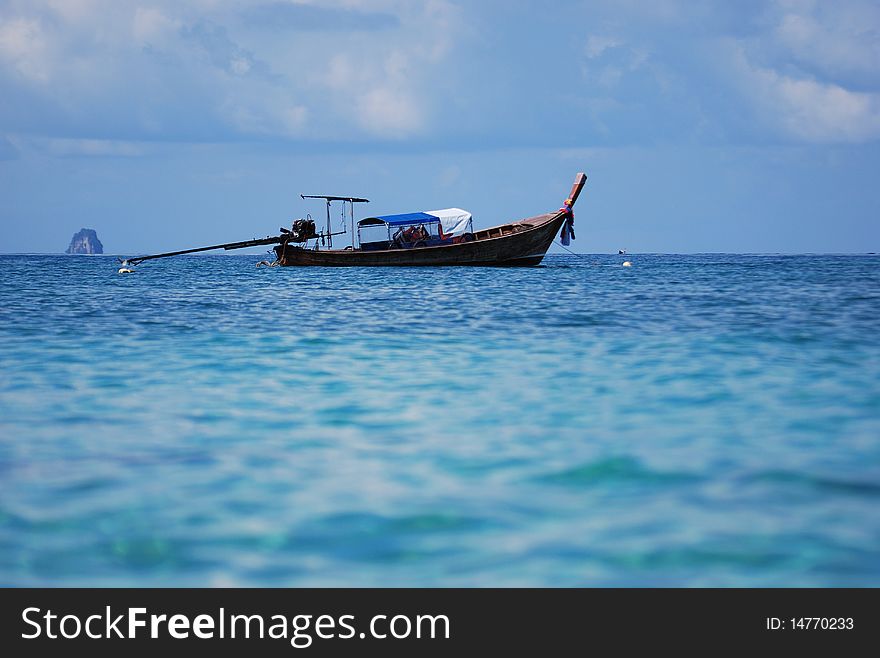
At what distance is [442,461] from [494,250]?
44.3m

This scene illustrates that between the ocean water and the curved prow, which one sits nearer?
the ocean water

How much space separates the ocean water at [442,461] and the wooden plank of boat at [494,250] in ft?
110

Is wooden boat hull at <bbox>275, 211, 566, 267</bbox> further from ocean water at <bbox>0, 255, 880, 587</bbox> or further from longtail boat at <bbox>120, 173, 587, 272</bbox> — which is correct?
ocean water at <bbox>0, 255, 880, 587</bbox>

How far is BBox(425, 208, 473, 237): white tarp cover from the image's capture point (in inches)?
2020

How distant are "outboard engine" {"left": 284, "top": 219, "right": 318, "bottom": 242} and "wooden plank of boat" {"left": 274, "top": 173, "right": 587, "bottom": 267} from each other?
2582mm

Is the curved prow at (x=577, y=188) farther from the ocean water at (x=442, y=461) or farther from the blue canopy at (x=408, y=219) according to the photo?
the ocean water at (x=442, y=461)

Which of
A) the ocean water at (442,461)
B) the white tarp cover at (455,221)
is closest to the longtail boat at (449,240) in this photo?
the white tarp cover at (455,221)

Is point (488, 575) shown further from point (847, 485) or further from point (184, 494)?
point (847, 485)

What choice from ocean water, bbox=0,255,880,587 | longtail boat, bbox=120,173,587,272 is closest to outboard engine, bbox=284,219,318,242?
longtail boat, bbox=120,173,587,272

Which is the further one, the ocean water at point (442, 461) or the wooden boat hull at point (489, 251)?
the wooden boat hull at point (489, 251)

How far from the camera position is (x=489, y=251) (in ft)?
170

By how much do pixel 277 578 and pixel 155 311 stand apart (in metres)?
21.8

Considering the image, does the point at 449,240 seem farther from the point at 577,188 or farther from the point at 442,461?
the point at 442,461

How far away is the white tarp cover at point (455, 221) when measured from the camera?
51.3 metres
